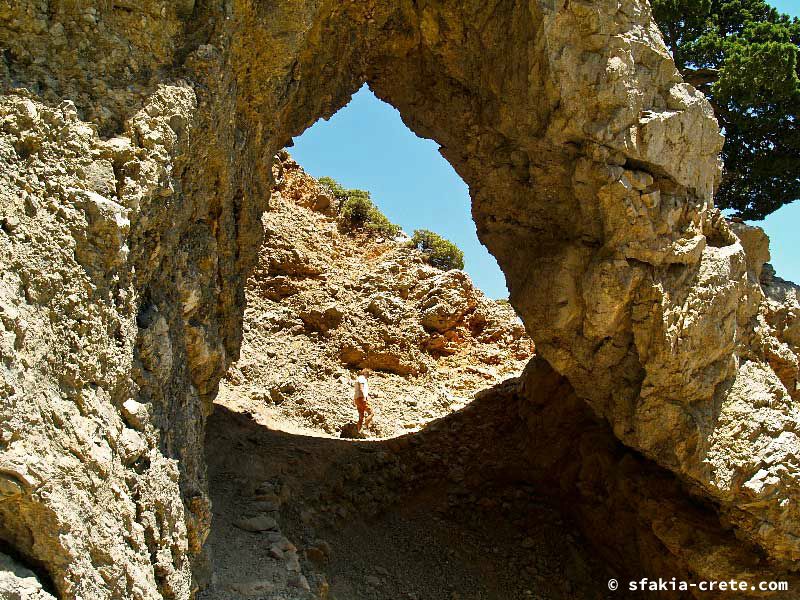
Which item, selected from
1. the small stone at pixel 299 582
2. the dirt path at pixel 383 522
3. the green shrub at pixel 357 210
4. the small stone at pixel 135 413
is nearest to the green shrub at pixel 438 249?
the green shrub at pixel 357 210

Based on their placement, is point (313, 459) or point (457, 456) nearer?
point (313, 459)

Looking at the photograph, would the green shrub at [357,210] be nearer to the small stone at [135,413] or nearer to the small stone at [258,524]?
the small stone at [258,524]

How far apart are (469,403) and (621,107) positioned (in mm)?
6428

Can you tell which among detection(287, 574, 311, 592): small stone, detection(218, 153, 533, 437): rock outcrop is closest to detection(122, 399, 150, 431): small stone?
detection(287, 574, 311, 592): small stone

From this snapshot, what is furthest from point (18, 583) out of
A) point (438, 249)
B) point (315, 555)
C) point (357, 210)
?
point (438, 249)

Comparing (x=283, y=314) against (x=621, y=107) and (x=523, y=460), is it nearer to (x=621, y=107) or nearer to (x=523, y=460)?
(x=523, y=460)

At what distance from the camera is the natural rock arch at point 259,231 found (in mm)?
3354

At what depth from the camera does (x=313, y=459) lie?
9031 mm

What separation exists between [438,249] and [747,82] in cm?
812

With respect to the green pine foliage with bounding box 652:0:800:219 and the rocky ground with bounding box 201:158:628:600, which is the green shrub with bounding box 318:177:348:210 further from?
the green pine foliage with bounding box 652:0:800:219

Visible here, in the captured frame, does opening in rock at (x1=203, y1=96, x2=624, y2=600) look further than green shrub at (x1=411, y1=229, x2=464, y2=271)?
No

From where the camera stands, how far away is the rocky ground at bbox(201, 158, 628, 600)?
741 centimetres

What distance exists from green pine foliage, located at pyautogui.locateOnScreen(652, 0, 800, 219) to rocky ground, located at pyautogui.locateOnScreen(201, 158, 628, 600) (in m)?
5.66

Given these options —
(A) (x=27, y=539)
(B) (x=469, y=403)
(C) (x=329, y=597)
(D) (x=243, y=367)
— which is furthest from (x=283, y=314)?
(A) (x=27, y=539)
